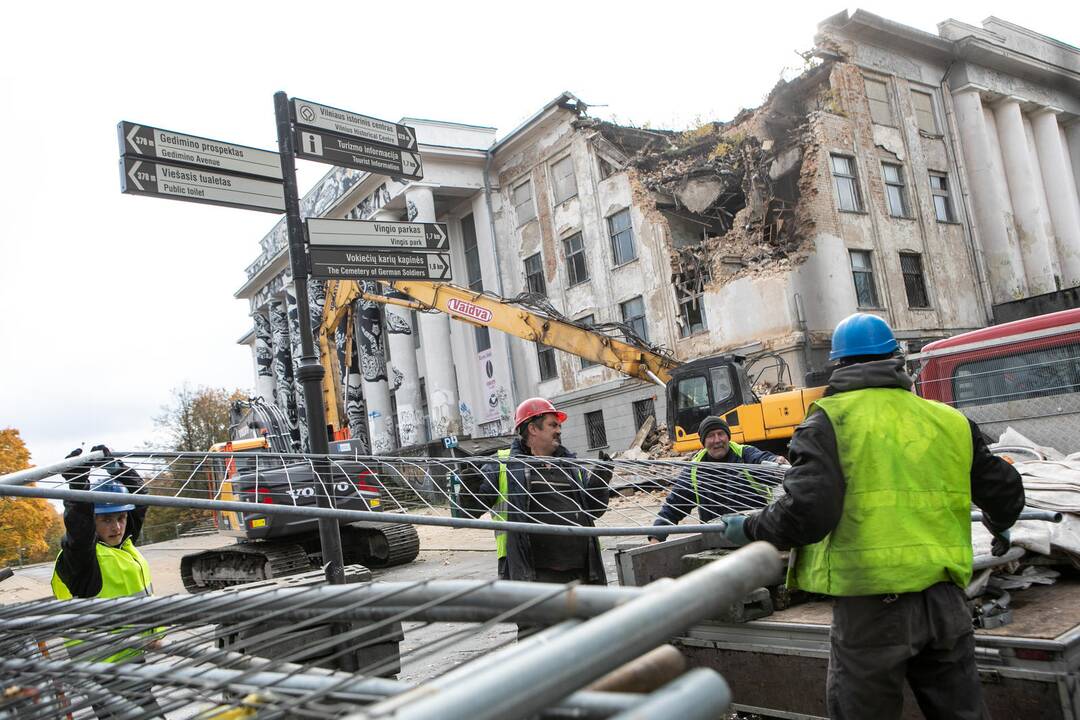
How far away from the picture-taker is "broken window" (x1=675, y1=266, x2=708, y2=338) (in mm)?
26078

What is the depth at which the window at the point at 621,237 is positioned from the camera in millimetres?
28391

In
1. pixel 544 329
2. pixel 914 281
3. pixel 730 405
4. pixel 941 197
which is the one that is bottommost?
pixel 730 405

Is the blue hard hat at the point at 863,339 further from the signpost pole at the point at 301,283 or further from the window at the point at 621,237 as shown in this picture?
→ the window at the point at 621,237

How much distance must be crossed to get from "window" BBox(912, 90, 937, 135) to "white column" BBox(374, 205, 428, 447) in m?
20.3

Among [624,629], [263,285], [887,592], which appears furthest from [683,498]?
[263,285]

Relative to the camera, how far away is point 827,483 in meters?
3.01

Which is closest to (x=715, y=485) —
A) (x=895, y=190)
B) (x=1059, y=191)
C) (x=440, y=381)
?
(x=895, y=190)

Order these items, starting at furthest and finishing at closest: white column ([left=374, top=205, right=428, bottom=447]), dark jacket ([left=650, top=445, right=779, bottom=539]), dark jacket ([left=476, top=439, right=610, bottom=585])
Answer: white column ([left=374, top=205, right=428, bottom=447]) → dark jacket ([left=650, top=445, right=779, bottom=539]) → dark jacket ([left=476, top=439, right=610, bottom=585])

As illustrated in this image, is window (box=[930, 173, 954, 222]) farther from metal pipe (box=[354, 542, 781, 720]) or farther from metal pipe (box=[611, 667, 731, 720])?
metal pipe (box=[611, 667, 731, 720])

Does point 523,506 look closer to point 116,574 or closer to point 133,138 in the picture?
point 116,574

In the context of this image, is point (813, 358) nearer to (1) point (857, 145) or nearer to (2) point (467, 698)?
(1) point (857, 145)

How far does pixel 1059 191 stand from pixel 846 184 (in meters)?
13.3

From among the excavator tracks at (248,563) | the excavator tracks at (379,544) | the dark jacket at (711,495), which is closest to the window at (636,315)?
the excavator tracks at (379,544)

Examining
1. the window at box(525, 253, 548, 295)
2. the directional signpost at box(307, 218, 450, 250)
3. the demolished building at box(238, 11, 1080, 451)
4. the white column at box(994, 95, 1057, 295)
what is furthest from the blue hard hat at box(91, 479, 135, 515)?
the white column at box(994, 95, 1057, 295)
